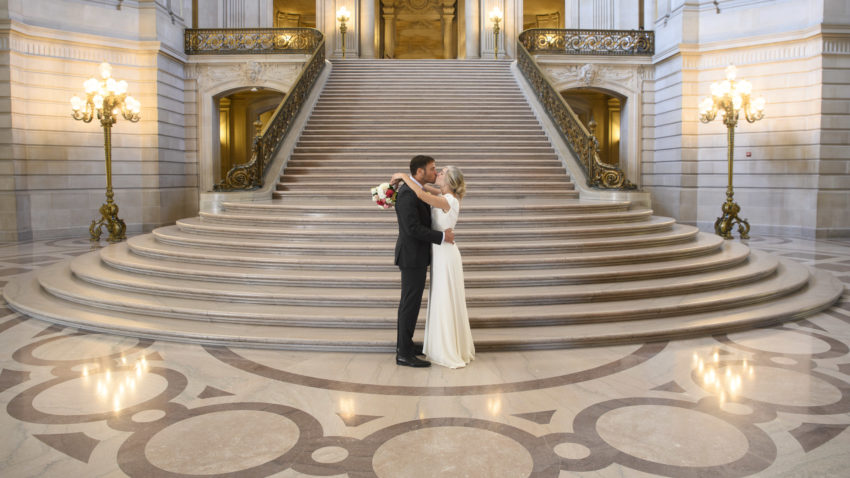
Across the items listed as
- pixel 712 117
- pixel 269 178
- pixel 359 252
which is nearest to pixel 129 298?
pixel 359 252

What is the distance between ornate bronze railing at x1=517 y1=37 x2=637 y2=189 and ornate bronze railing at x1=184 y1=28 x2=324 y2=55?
582 cm

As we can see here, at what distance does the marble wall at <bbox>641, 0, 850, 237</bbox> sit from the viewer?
1229 cm

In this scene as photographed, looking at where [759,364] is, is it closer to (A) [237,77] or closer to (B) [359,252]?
(B) [359,252]

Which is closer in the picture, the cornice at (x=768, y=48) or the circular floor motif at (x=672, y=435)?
the circular floor motif at (x=672, y=435)

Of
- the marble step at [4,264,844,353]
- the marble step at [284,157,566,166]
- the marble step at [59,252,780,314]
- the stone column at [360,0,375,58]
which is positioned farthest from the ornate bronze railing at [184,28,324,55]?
the marble step at [4,264,844,353]

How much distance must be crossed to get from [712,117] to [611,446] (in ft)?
35.9

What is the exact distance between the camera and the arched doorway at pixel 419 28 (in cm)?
2539

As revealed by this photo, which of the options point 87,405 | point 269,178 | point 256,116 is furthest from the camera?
point 256,116

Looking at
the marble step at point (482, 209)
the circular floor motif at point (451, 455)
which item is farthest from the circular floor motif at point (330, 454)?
the marble step at point (482, 209)

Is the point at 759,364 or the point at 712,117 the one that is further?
the point at 712,117

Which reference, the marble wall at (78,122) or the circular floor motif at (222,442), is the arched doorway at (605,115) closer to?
the marble wall at (78,122)

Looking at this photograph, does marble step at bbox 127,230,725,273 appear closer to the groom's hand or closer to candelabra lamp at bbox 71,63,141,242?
the groom's hand

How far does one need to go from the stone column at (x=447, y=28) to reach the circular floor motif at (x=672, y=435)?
76.8 feet

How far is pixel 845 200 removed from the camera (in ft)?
40.7
